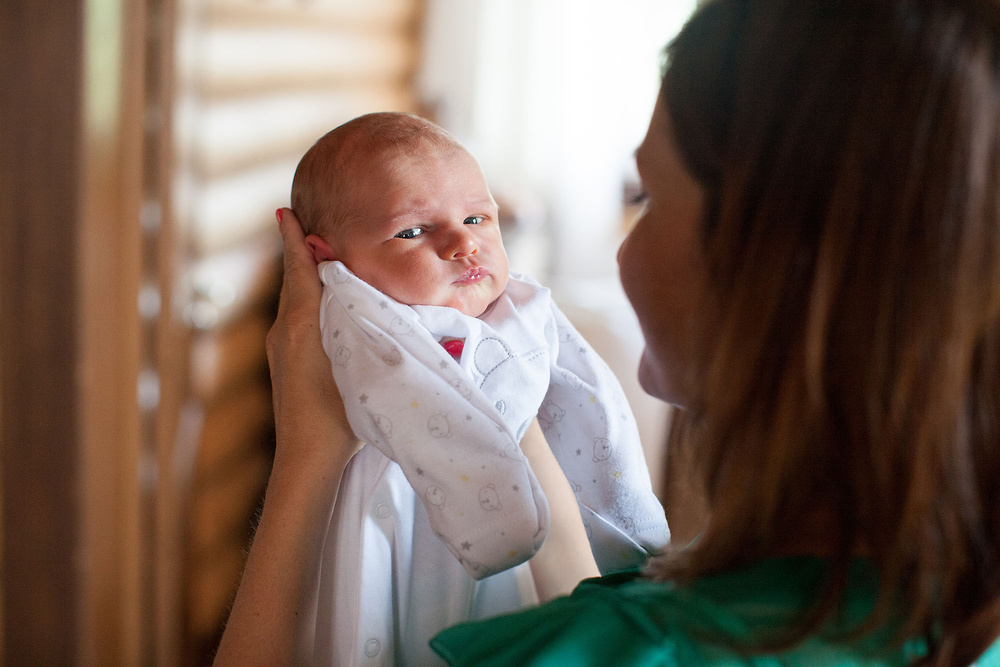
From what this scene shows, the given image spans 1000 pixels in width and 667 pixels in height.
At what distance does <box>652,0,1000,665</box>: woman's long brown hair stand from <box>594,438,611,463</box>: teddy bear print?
395 mm

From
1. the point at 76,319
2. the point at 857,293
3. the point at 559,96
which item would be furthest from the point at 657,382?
the point at 559,96

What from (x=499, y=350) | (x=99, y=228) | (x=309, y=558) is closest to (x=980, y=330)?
(x=499, y=350)

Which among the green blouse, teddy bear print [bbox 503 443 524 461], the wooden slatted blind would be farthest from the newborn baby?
the wooden slatted blind

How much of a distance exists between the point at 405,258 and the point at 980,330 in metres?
0.66

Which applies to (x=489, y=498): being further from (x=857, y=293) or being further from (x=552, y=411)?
(x=857, y=293)

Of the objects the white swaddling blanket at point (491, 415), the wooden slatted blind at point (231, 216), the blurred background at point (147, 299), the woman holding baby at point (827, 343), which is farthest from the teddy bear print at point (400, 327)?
the wooden slatted blind at point (231, 216)

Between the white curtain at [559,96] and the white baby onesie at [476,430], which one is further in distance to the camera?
the white curtain at [559,96]

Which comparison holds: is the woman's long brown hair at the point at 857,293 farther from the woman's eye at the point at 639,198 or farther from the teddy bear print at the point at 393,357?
the teddy bear print at the point at 393,357

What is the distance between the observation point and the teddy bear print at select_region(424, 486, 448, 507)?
2.94 ft

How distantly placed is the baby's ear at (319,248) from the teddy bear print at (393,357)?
234 millimetres

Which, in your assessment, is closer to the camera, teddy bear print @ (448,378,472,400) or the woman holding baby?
the woman holding baby

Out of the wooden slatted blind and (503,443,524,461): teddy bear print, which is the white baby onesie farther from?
the wooden slatted blind

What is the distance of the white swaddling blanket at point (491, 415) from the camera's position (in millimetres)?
887

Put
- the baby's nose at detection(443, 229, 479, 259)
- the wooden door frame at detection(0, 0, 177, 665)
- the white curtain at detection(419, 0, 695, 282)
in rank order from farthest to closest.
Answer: the white curtain at detection(419, 0, 695, 282) < the wooden door frame at detection(0, 0, 177, 665) < the baby's nose at detection(443, 229, 479, 259)
